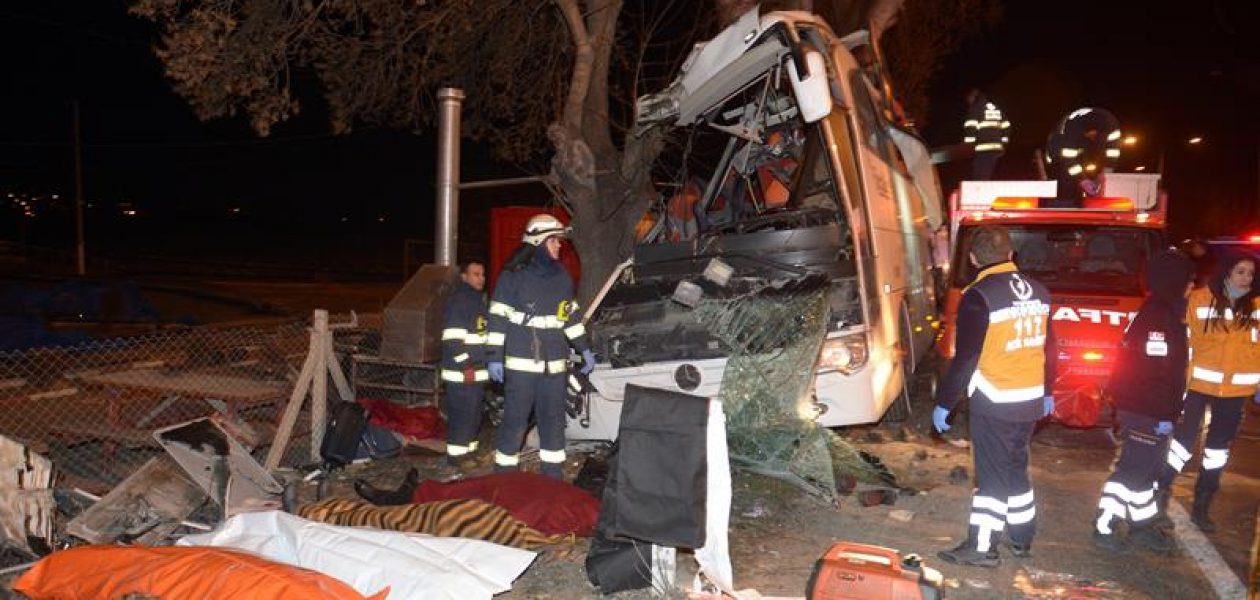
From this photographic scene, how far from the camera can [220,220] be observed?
189 ft

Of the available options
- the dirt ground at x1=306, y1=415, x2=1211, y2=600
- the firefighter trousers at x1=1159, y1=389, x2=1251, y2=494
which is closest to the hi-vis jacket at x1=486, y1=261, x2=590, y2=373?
the dirt ground at x1=306, y1=415, x2=1211, y2=600

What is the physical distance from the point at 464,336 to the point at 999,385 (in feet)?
12.7

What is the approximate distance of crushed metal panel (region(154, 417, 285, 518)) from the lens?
565cm

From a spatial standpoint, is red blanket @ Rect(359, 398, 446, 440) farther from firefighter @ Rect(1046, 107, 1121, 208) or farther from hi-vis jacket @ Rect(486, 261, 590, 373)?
firefighter @ Rect(1046, 107, 1121, 208)

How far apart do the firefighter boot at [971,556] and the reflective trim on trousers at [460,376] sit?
355cm

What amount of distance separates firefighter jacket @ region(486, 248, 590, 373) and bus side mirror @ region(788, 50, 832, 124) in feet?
6.57

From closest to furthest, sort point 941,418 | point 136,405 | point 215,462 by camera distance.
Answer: point 941,418, point 215,462, point 136,405

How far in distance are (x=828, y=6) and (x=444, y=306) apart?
914 centimetres

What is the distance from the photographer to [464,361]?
7.07 metres

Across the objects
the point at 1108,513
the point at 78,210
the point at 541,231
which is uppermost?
the point at 541,231

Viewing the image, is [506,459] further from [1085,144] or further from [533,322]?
[1085,144]

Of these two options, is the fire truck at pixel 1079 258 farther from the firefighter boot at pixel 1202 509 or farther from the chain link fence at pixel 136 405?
the chain link fence at pixel 136 405

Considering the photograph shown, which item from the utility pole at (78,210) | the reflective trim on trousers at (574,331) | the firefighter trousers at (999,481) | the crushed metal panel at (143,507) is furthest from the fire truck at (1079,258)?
the utility pole at (78,210)

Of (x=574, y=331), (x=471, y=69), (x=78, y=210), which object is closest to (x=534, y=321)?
(x=574, y=331)
